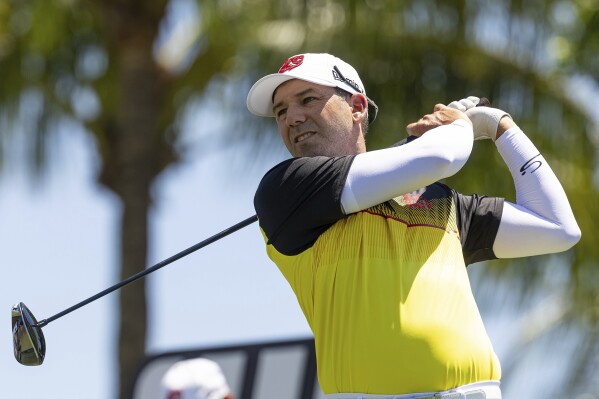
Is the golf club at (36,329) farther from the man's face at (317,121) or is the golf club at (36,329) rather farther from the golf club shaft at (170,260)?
the man's face at (317,121)

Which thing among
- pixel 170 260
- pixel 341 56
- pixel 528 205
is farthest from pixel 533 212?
pixel 341 56

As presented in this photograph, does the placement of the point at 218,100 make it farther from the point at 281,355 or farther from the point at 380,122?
the point at 281,355

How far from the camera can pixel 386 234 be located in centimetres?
411

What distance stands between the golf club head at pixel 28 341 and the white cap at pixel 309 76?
3.32ft

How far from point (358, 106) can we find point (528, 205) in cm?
60

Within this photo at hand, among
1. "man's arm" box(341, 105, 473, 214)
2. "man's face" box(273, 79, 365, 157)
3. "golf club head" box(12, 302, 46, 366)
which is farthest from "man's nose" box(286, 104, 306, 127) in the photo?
"golf club head" box(12, 302, 46, 366)

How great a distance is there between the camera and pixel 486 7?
39.9 ft

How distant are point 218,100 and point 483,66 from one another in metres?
2.30

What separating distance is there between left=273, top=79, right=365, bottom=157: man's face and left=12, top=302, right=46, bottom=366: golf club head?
1044 millimetres

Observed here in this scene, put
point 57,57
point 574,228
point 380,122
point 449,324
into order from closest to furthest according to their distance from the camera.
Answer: point 449,324 → point 574,228 → point 380,122 → point 57,57

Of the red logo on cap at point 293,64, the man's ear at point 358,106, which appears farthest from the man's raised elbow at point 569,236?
the red logo on cap at point 293,64

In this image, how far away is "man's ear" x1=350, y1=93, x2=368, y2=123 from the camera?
4.49 meters

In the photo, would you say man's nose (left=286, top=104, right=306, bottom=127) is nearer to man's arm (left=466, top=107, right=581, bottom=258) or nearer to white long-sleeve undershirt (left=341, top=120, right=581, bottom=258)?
white long-sleeve undershirt (left=341, top=120, right=581, bottom=258)

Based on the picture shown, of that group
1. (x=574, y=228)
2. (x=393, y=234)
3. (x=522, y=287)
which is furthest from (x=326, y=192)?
(x=522, y=287)
